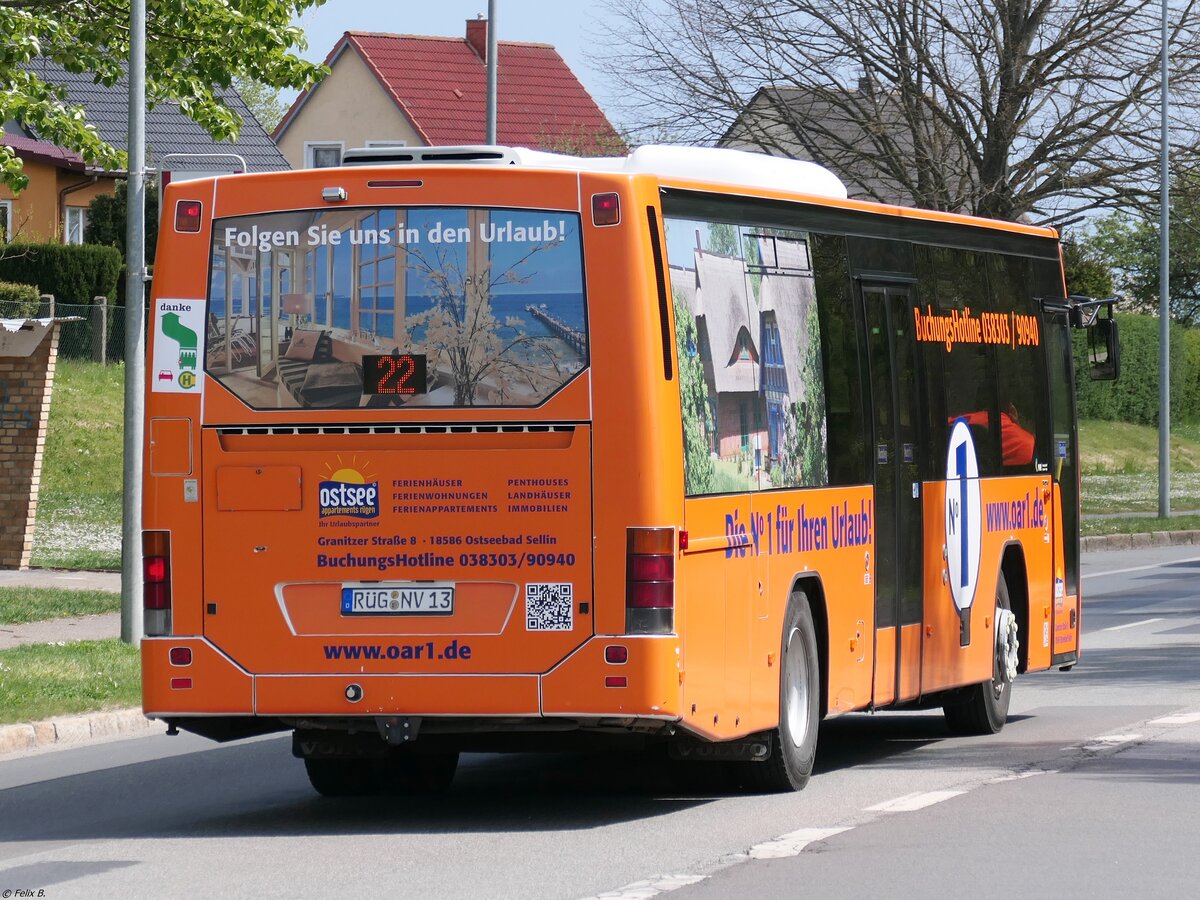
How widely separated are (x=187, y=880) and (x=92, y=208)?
42.6 meters

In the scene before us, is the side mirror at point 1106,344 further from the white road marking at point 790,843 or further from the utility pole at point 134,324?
the utility pole at point 134,324

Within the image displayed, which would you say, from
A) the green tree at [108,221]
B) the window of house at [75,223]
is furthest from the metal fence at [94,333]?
the window of house at [75,223]

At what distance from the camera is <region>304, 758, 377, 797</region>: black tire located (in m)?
10.7

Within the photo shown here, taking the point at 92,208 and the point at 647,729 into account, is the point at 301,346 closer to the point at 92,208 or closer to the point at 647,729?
the point at 647,729

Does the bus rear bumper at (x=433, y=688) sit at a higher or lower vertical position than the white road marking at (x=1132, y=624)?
higher

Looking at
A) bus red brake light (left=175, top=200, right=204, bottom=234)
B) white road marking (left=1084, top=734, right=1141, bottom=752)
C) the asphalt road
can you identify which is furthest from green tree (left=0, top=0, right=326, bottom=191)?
white road marking (left=1084, top=734, right=1141, bottom=752)

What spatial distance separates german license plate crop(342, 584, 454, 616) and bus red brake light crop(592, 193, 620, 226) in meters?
1.68

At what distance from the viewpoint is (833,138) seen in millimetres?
36625

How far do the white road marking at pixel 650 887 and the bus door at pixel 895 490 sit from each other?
3.70m

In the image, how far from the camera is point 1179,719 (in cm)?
1316

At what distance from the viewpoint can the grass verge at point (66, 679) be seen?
1360 cm

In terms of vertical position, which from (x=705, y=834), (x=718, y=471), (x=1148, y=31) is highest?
(x=1148, y=31)

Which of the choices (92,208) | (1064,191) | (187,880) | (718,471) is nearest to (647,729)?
(718,471)

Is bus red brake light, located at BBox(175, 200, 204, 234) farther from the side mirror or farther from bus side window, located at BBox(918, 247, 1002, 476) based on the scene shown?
the side mirror
